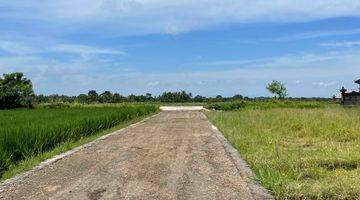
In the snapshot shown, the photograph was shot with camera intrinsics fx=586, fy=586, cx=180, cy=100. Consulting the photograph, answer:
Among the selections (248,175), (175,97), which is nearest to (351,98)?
(248,175)

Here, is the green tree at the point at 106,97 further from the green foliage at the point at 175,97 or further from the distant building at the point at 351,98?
the distant building at the point at 351,98

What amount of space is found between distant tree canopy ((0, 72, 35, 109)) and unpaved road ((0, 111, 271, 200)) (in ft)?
164

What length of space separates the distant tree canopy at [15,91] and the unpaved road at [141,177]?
49.9 m

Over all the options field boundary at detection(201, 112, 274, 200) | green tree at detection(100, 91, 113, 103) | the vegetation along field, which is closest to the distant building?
the vegetation along field

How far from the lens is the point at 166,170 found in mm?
13125

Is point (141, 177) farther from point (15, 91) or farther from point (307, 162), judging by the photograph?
point (15, 91)

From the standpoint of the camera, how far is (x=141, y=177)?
12055 mm

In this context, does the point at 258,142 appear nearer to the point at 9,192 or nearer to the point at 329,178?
the point at 329,178

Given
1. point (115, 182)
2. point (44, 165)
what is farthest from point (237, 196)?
point (44, 165)

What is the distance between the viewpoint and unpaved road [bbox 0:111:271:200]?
1020 centimetres

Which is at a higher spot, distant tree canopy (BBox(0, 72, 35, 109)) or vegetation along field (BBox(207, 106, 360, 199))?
distant tree canopy (BBox(0, 72, 35, 109))

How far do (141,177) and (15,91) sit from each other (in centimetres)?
5821

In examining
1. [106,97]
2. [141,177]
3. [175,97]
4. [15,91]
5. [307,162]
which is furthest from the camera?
[175,97]

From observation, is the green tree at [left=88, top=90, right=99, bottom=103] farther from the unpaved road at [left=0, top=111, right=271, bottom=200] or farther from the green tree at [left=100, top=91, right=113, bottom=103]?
the unpaved road at [left=0, top=111, right=271, bottom=200]
